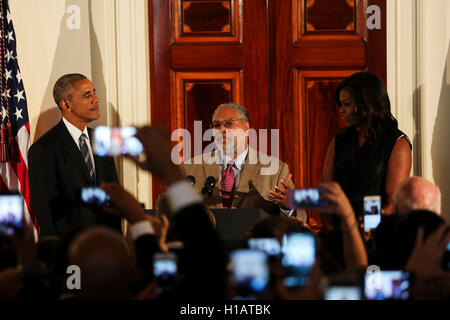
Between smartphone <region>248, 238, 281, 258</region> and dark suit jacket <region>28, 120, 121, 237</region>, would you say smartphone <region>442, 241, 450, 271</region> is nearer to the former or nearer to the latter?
smartphone <region>248, 238, 281, 258</region>

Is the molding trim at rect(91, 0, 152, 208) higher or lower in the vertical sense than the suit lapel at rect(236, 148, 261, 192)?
higher


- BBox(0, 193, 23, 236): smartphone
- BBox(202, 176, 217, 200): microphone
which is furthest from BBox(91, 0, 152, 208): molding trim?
BBox(0, 193, 23, 236): smartphone

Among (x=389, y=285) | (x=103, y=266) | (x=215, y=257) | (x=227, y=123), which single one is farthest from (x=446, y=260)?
(x=227, y=123)

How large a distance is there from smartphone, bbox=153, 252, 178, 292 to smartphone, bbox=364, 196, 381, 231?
92 cm

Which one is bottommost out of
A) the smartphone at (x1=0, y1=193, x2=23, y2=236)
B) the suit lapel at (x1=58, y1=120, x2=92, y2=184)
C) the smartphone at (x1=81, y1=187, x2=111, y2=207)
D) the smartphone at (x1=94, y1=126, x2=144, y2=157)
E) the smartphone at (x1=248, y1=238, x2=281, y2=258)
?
the suit lapel at (x1=58, y1=120, x2=92, y2=184)

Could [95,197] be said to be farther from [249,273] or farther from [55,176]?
[55,176]

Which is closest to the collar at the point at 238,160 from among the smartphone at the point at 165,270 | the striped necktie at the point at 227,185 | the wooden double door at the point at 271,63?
the striped necktie at the point at 227,185

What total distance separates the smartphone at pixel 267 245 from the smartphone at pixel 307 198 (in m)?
0.26

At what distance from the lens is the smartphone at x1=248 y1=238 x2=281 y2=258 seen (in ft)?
5.86

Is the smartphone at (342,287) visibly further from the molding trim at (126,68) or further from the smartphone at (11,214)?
the molding trim at (126,68)

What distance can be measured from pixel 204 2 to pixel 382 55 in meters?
1.37

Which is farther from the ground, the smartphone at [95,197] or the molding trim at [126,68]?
the molding trim at [126,68]

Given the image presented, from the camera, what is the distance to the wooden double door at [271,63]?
505cm
